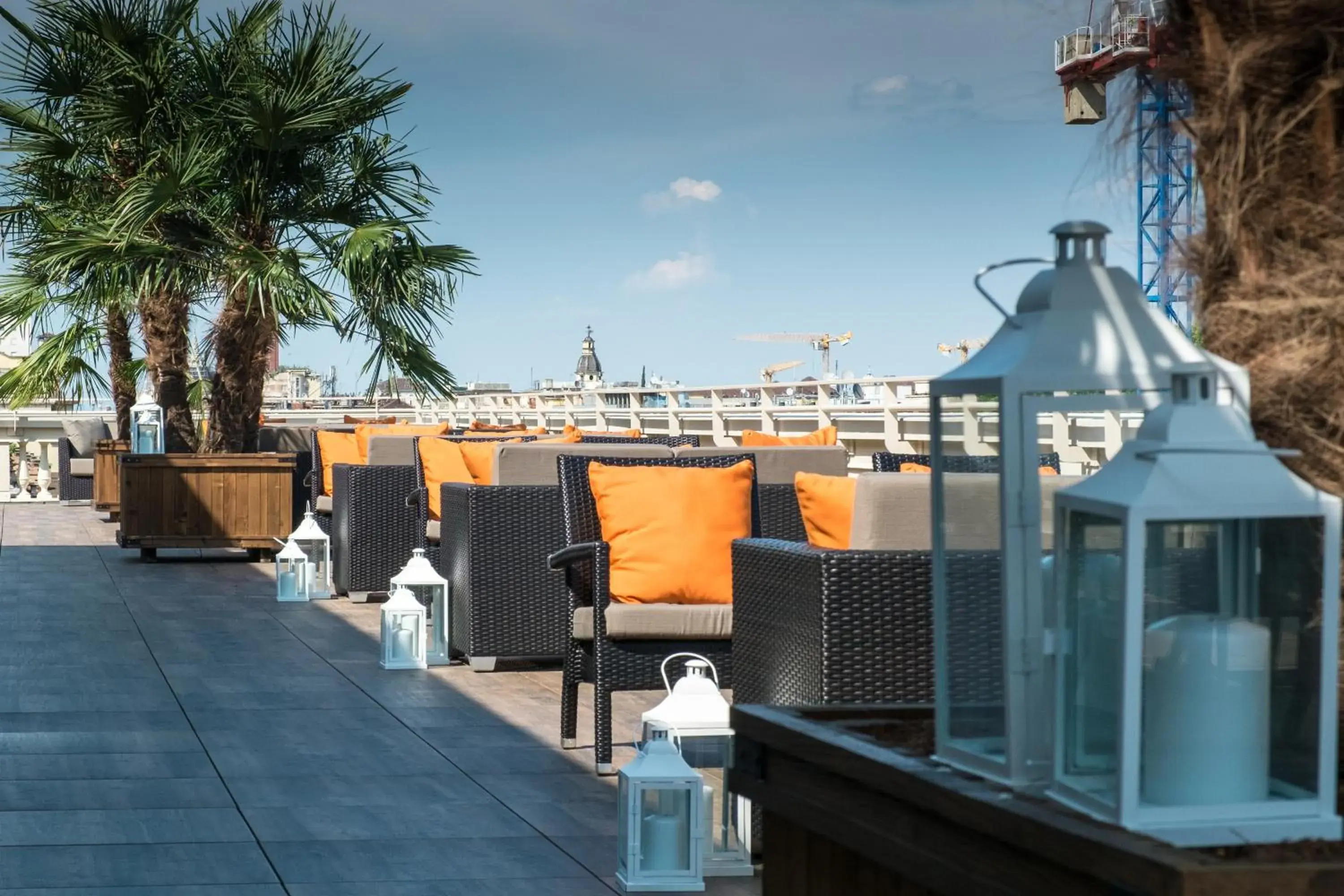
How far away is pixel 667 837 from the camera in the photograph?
281 cm

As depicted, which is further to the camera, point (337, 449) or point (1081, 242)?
point (337, 449)

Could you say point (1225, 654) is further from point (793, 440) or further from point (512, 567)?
point (793, 440)

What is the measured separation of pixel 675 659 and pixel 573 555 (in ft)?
1.22

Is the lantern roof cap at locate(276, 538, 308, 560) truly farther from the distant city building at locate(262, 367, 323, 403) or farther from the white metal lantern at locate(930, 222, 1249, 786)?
the distant city building at locate(262, 367, 323, 403)

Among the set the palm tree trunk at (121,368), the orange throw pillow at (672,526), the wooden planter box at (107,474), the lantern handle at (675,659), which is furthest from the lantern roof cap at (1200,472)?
the wooden planter box at (107,474)

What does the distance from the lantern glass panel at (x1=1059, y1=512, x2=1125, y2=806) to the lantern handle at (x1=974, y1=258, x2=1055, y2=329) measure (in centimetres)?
23

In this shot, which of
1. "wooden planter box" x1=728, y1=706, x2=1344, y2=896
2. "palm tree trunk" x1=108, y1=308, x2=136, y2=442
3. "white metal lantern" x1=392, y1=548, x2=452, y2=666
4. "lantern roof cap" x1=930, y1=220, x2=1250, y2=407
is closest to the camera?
"wooden planter box" x1=728, y1=706, x2=1344, y2=896

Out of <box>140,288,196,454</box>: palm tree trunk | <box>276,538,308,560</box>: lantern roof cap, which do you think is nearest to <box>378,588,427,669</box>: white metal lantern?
<box>276,538,308,560</box>: lantern roof cap

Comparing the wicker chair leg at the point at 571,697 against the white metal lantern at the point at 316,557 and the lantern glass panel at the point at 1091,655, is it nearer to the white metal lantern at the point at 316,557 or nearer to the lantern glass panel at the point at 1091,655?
the lantern glass panel at the point at 1091,655

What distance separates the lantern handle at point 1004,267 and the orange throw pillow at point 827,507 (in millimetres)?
1780

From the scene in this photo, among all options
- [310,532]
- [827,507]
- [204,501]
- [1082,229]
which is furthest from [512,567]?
[204,501]

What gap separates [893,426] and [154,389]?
5381 mm

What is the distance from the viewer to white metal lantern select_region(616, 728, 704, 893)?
276 centimetres

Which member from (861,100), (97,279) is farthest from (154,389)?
(861,100)
